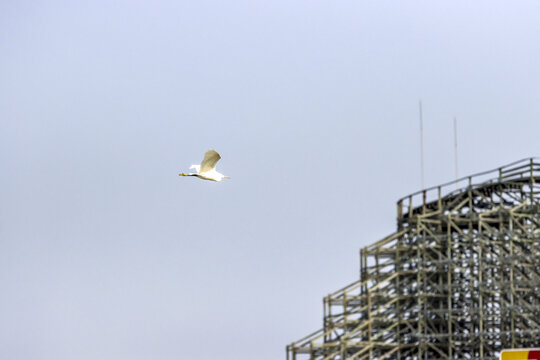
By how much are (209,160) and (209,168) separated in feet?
0.63

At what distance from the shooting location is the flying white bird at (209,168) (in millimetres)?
31359

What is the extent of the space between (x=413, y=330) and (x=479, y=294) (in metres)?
4.49

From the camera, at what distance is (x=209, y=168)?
31.7m

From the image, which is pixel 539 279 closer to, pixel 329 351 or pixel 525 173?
pixel 525 173

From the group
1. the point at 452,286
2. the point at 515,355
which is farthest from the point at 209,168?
the point at 452,286

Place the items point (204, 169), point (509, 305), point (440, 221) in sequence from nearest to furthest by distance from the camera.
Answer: point (204, 169) < point (509, 305) < point (440, 221)

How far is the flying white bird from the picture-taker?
31.4 meters

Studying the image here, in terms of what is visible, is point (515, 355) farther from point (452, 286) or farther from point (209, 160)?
point (452, 286)

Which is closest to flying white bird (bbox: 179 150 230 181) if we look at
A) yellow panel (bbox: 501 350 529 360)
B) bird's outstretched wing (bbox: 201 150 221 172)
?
bird's outstretched wing (bbox: 201 150 221 172)

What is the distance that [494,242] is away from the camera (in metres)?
74.3

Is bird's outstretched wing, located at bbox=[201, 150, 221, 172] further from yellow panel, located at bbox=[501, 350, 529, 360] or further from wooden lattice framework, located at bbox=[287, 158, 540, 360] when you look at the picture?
Result: wooden lattice framework, located at bbox=[287, 158, 540, 360]

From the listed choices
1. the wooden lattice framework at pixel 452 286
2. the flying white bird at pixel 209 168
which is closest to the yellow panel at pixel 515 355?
the flying white bird at pixel 209 168

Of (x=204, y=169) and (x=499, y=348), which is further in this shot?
(x=499, y=348)

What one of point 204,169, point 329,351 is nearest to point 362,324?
point 329,351
